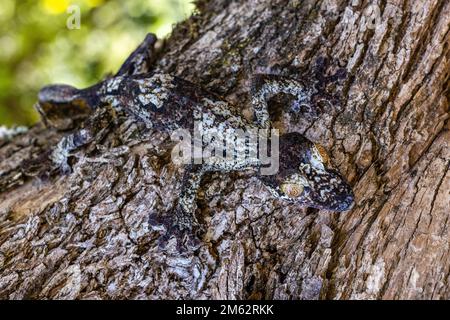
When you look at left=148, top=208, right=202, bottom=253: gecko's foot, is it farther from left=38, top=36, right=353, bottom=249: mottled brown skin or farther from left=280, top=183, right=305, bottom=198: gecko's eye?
left=280, top=183, right=305, bottom=198: gecko's eye

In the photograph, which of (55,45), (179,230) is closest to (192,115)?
(179,230)

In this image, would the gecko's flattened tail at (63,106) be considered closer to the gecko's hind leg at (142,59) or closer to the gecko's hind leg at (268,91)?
the gecko's hind leg at (142,59)

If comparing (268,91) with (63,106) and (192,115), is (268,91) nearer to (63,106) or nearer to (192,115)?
(192,115)

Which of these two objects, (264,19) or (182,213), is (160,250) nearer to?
(182,213)

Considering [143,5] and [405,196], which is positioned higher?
[143,5]

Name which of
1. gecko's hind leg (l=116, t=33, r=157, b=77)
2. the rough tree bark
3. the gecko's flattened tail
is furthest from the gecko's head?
the gecko's flattened tail

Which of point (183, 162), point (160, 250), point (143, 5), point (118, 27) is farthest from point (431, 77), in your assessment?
point (118, 27)

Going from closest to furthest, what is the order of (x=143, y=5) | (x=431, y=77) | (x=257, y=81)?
(x=431, y=77)
(x=257, y=81)
(x=143, y=5)
